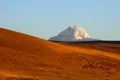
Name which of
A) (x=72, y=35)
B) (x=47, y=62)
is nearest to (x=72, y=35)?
(x=72, y=35)

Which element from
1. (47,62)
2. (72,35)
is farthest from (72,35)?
(47,62)

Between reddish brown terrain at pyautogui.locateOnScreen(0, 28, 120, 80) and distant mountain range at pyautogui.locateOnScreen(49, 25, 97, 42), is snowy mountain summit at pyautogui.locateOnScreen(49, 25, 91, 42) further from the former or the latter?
reddish brown terrain at pyautogui.locateOnScreen(0, 28, 120, 80)

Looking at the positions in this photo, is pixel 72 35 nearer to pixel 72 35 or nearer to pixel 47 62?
pixel 72 35

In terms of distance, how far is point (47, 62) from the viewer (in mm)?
35375

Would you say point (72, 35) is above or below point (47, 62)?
above

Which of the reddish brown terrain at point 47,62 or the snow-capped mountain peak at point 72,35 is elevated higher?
the snow-capped mountain peak at point 72,35

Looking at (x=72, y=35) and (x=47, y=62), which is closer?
(x=47, y=62)

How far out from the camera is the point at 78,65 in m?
36.2

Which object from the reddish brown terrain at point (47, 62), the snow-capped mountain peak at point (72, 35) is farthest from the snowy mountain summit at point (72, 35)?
the reddish brown terrain at point (47, 62)

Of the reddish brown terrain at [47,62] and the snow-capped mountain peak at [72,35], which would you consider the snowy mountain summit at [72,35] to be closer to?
the snow-capped mountain peak at [72,35]

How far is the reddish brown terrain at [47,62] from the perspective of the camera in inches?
1217

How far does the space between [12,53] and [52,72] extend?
17.2ft

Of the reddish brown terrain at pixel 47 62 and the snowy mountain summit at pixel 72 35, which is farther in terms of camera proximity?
the snowy mountain summit at pixel 72 35

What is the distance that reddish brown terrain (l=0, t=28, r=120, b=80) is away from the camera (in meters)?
30.9
